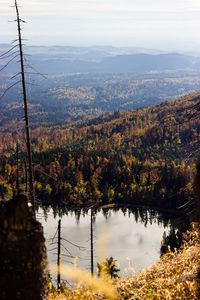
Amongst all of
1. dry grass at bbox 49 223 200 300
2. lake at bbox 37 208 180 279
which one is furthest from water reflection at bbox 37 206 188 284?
dry grass at bbox 49 223 200 300

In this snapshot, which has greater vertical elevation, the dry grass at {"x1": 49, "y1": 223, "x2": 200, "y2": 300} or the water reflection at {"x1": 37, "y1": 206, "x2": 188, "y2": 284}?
the dry grass at {"x1": 49, "y1": 223, "x2": 200, "y2": 300}

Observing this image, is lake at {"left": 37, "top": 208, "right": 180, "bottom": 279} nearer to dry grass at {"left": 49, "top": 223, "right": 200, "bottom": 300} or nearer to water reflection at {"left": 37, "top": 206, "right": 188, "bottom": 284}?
water reflection at {"left": 37, "top": 206, "right": 188, "bottom": 284}

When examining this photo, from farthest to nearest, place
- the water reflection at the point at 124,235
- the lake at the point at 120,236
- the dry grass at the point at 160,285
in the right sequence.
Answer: the lake at the point at 120,236 → the water reflection at the point at 124,235 → the dry grass at the point at 160,285

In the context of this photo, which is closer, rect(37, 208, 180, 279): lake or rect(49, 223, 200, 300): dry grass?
rect(49, 223, 200, 300): dry grass

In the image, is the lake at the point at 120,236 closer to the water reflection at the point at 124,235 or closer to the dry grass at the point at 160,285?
the water reflection at the point at 124,235

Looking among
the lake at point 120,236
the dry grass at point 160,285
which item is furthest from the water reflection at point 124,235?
the dry grass at point 160,285

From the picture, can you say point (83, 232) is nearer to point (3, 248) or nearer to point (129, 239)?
point (129, 239)

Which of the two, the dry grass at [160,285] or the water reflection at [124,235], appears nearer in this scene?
the dry grass at [160,285]

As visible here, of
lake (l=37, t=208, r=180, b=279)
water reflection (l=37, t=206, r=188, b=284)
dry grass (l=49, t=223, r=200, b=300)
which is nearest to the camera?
dry grass (l=49, t=223, r=200, b=300)

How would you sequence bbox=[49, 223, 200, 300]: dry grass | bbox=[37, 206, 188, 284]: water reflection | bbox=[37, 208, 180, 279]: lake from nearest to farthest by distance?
bbox=[49, 223, 200, 300]: dry grass
bbox=[37, 206, 188, 284]: water reflection
bbox=[37, 208, 180, 279]: lake
